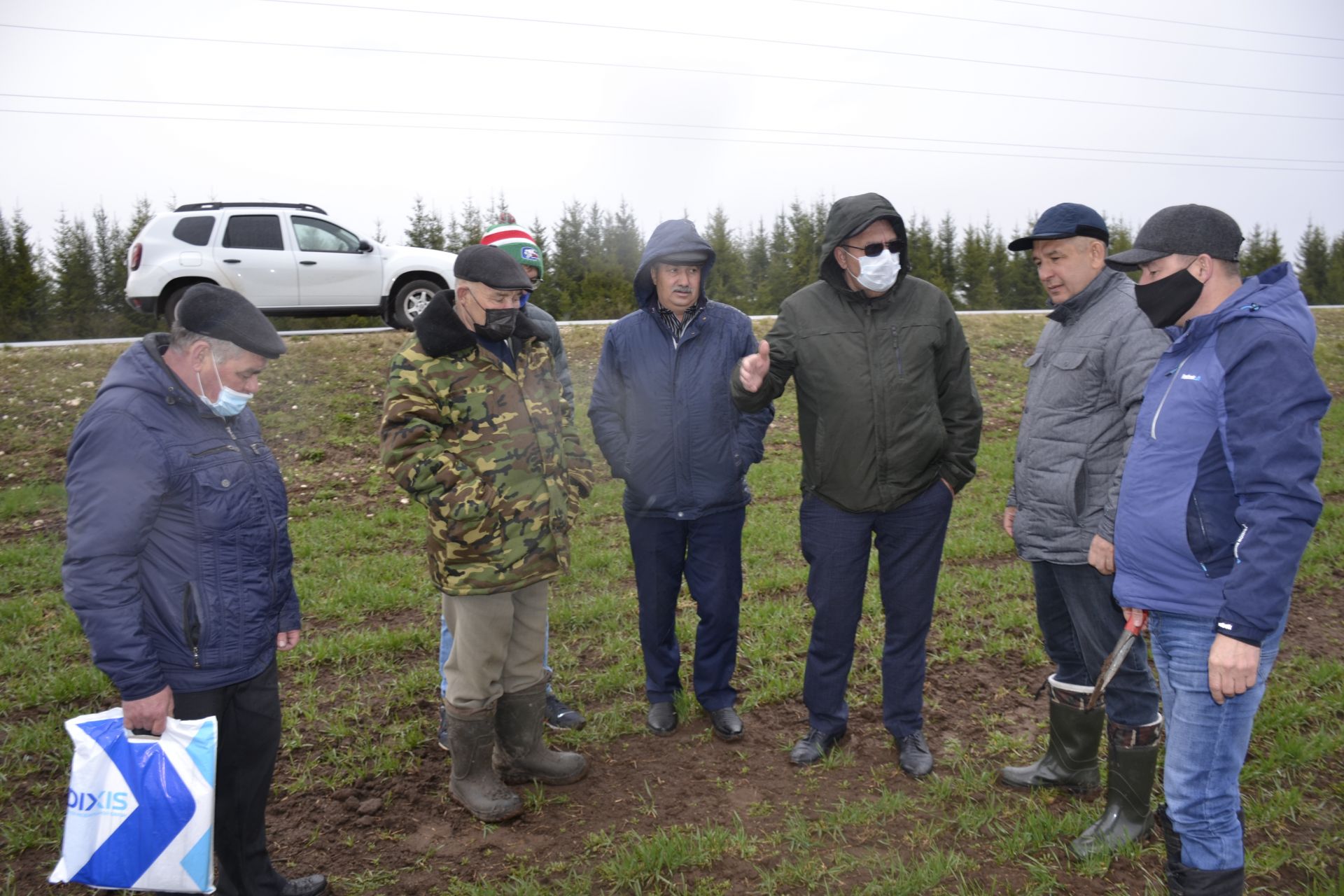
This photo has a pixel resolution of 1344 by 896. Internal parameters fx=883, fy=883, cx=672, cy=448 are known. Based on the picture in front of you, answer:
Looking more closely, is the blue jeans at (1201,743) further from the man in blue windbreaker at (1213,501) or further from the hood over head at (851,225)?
the hood over head at (851,225)

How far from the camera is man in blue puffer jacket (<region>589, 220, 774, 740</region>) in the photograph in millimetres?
3939

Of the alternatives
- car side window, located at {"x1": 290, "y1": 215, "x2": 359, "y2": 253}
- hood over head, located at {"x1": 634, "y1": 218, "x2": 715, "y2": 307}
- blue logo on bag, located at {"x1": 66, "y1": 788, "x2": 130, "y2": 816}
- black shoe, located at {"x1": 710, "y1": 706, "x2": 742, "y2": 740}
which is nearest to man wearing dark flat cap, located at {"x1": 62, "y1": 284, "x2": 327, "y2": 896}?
blue logo on bag, located at {"x1": 66, "y1": 788, "x2": 130, "y2": 816}

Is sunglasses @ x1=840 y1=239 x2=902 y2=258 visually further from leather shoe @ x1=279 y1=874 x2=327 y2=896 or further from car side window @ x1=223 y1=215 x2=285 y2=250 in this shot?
car side window @ x1=223 y1=215 x2=285 y2=250

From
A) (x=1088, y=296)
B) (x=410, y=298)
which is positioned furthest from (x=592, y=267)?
(x=1088, y=296)

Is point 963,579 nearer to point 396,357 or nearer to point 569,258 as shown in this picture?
point 396,357

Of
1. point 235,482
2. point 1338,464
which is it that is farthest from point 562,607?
point 1338,464

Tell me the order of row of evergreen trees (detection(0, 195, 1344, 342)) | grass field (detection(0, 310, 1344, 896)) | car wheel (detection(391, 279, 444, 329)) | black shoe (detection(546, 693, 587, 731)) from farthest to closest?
row of evergreen trees (detection(0, 195, 1344, 342)) → car wheel (detection(391, 279, 444, 329)) → black shoe (detection(546, 693, 587, 731)) → grass field (detection(0, 310, 1344, 896))

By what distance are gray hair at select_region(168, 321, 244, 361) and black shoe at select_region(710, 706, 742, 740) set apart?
101 inches

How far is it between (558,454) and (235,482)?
4.23ft

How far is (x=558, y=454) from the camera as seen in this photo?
3.61 metres

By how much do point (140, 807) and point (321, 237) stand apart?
10401mm

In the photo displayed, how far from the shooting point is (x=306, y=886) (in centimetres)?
298

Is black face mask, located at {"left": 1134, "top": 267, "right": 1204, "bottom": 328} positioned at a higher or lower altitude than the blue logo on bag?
higher

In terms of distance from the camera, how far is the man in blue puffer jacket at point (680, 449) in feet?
12.9
